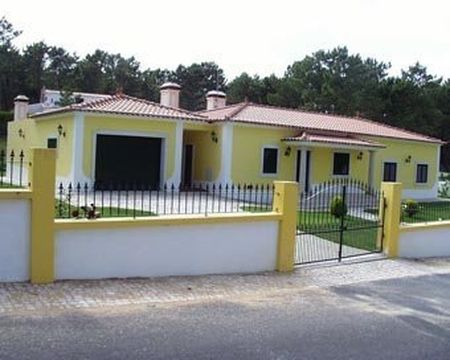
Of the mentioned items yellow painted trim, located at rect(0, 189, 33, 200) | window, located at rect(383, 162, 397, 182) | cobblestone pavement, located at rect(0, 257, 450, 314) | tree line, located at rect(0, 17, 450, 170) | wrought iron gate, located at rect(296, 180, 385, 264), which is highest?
tree line, located at rect(0, 17, 450, 170)

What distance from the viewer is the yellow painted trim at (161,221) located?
27.1 ft

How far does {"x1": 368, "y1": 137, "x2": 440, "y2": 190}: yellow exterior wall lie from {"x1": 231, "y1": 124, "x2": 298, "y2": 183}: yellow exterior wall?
591 centimetres

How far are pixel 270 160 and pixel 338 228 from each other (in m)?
14.0

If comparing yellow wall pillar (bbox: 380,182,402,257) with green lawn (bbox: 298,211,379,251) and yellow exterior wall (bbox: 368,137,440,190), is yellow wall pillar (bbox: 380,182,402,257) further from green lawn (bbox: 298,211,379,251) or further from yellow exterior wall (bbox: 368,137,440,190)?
yellow exterior wall (bbox: 368,137,440,190)

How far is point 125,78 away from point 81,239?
212ft

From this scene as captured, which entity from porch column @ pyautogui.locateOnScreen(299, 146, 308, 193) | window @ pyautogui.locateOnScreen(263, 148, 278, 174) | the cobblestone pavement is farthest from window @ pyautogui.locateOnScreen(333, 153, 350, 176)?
the cobblestone pavement

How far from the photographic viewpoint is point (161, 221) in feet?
29.2

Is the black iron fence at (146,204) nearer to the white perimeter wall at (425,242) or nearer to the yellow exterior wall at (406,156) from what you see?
the white perimeter wall at (425,242)

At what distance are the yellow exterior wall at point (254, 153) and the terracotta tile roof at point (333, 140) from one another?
0.54 meters

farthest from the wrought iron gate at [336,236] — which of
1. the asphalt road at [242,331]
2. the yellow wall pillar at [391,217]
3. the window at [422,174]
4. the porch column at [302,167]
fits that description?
Result: the window at [422,174]

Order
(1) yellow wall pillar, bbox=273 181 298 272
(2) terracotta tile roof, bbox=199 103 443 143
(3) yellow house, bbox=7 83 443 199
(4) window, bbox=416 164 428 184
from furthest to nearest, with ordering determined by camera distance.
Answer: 1. (4) window, bbox=416 164 428 184
2. (2) terracotta tile roof, bbox=199 103 443 143
3. (3) yellow house, bbox=7 83 443 199
4. (1) yellow wall pillar, bbox=273 181 298 272

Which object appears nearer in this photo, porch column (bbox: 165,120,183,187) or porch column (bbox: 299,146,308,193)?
porch column (bbox: 165,120,183,187)

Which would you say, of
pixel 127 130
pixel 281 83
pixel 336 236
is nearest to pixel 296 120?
pixel 127 130

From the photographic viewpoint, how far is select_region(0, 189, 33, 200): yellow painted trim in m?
7.71
